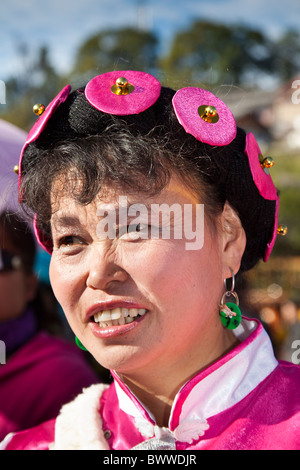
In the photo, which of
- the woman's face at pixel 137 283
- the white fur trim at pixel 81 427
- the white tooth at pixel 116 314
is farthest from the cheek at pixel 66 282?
the white fur trim at pixel 81 427

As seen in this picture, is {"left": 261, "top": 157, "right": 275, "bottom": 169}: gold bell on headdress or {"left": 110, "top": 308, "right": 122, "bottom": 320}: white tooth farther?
{"left": 261, "top": 157, "right": 275, "bottom": 169}: gold bell on headdress

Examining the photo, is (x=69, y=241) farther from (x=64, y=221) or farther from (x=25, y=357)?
(x=25, y=357)

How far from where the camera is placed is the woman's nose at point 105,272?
49.9 inches

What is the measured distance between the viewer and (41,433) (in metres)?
1.65

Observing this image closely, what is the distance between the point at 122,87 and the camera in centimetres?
134

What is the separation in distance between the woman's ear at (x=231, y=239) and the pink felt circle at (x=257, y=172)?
0.10 m

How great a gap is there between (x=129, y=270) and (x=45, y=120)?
0.46 m

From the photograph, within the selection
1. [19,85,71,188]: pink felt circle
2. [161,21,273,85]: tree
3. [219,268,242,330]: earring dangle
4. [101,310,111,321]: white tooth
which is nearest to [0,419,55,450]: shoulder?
[101,310,111,321]: white tooth

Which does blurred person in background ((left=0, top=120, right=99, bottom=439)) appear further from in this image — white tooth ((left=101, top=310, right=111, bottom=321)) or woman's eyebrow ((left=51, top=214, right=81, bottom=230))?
white tooth ((left=101, top=310, right=111, bottom=321))

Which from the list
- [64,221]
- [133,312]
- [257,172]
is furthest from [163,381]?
[257,172]

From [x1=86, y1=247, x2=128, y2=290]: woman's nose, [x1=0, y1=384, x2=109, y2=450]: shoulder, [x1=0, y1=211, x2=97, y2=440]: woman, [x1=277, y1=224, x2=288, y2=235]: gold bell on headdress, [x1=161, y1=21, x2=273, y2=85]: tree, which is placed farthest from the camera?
[x1=161, y1=21, x2=273, y2=85]: tree

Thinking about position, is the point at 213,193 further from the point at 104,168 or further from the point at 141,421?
the point at 141,421

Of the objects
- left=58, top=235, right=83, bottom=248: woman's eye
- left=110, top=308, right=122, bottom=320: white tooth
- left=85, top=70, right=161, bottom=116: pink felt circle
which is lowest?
left=110, top=308, right=122, bottom=320: white tooth

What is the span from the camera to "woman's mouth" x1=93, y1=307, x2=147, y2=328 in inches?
50.8
